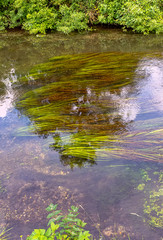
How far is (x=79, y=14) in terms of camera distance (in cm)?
745

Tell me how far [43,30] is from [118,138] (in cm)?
705

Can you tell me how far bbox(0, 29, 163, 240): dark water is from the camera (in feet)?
6.37

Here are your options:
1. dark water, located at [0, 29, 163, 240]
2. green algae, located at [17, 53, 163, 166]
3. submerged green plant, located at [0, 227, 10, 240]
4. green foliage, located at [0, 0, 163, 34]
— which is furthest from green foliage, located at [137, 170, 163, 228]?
green foliage, located at [0, 0, 163, 34]

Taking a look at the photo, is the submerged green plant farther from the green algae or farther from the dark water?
the green algae

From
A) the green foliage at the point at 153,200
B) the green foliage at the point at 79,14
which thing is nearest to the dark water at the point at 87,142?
the green foliage at the point at 153,200

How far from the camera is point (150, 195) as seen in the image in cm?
200

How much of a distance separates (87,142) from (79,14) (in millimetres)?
6611

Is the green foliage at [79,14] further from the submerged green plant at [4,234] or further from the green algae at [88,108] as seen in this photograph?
the submerged green plant at [4,234]

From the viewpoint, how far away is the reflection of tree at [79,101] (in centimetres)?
280

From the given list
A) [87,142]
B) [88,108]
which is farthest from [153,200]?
[88,108]

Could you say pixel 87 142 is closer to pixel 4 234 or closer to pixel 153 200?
pixel 153 200

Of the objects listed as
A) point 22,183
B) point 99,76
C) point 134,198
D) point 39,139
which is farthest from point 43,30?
point 134,198

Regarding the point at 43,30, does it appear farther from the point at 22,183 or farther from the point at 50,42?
the point at 22,183

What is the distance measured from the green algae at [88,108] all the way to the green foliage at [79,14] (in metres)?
2.37
